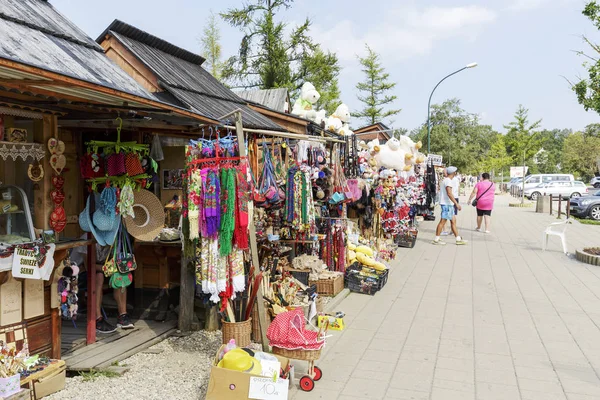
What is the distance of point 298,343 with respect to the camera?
4.50m

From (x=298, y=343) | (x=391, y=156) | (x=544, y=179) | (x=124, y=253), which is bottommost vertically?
(x=298, y=343)

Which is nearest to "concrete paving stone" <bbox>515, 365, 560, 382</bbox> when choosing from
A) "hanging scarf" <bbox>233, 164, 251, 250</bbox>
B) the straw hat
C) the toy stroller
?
the toy stroller

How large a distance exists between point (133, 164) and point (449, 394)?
3734 millimetres

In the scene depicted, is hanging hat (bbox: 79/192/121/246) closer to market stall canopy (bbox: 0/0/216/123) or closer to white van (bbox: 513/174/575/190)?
market stall canopy (bbox: 0/0/216/123)

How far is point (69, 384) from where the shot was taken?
4.49 meters

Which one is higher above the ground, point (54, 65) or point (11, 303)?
point (54, 65)

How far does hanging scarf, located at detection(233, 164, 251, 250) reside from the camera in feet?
15.1

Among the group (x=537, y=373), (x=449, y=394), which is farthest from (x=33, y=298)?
(x=537, y=373)

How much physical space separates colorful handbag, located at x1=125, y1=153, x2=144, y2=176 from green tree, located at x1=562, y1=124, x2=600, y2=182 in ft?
196

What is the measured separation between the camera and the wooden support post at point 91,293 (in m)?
5.26

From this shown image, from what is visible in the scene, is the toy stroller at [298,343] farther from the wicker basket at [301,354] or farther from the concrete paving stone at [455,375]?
the concrete paving stone at [455,375]

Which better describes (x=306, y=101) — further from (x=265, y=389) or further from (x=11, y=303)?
(x=265, y=389)

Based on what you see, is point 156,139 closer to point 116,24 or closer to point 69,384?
point 116,24

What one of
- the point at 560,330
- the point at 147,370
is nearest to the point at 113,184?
the point at 147,370
